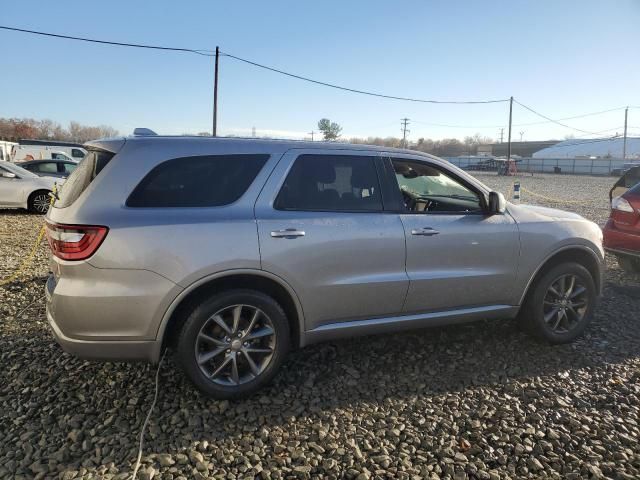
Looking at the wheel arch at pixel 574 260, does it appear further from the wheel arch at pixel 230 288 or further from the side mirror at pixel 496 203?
the wheel arch at pixel 230 288

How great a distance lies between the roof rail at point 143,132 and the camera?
3307 mm

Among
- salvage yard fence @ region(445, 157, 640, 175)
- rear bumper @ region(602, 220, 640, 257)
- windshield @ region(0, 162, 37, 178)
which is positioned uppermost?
salvage yard fence @ region(445, 157, 640, 175)

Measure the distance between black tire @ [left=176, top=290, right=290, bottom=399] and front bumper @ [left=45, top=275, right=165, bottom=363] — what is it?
0.18 m

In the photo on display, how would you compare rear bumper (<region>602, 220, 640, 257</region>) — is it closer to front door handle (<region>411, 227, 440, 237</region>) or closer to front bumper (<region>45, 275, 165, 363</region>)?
front door handle (<region>411, 227, 440, 237</region>)

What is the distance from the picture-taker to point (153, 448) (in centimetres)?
270

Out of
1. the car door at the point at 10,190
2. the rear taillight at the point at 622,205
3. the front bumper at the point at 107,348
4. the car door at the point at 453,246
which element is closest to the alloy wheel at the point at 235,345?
the front bumper at the point at 107,348

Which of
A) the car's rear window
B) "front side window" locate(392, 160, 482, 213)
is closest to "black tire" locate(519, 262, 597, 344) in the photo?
"front side window" locate(392, 160, 482, 213)

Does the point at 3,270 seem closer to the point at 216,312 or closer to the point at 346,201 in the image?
the point at 216,312

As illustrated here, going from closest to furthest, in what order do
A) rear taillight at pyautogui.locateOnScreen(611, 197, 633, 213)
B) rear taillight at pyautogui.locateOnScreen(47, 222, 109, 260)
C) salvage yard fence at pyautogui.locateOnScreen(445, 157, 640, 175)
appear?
rear taillight at pyautogui.locateOnScreen(47, 222, 109, 260)
rear taillight at pyautogui.locateOnScreen(611, 197, 633, 213)
salvage yard fence at pyautogui.locateOnScreen(445, 157, 640, 175)

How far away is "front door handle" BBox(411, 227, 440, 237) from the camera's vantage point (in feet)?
11.7

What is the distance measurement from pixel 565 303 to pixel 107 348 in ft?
12.2

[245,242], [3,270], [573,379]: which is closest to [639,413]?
[573,379]

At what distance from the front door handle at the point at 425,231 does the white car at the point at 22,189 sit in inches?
419

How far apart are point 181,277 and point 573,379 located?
2986 millimetres
